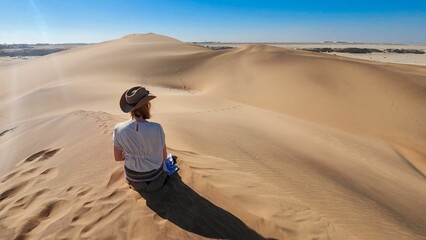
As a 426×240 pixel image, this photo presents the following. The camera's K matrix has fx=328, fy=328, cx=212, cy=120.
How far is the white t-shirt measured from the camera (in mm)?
3561

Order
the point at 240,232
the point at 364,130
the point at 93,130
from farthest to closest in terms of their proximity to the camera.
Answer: the point at 364,130 < the point at 93,130 < the point at 240,232

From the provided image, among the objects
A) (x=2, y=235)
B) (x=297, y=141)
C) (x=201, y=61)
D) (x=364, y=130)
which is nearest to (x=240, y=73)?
(x=201, y=61)

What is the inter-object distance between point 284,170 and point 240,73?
13.6 metres

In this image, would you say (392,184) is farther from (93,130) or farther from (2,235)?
(2,235)

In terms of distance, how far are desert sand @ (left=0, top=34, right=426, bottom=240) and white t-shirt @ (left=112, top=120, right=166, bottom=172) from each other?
1.25 ft

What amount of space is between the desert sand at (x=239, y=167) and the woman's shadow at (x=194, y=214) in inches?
0.6

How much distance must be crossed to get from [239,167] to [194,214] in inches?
80.5

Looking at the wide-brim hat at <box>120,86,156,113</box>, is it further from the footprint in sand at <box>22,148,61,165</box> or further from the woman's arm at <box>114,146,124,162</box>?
the footprint in sand at <box>22,148,61,165</box>

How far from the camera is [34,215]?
12.3 ft

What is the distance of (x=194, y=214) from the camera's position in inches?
139

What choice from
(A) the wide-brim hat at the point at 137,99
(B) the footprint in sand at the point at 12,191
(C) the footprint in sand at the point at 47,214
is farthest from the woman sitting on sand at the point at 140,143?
(B) the footprint in sand at the point at 12,191

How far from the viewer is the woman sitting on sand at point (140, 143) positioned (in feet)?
11.6

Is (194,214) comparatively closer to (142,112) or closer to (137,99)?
(142,112)

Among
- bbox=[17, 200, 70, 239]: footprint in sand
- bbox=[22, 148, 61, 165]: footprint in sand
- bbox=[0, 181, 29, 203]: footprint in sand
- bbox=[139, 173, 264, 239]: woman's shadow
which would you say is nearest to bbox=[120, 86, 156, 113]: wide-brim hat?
bbox=[139, 173, 264, 239]: woman's shadow
